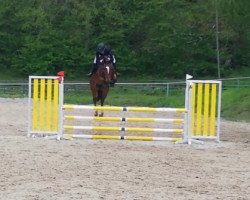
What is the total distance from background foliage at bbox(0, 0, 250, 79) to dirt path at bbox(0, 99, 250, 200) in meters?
33.8

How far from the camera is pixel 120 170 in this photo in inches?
437

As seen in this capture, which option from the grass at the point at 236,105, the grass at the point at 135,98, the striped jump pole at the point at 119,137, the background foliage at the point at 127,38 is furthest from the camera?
the background foliage at the point at 127,38

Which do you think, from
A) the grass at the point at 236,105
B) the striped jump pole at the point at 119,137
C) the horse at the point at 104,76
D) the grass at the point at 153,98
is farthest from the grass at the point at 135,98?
the striped jump pole at the point at 119,137

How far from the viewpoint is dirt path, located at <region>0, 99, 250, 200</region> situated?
9.25m

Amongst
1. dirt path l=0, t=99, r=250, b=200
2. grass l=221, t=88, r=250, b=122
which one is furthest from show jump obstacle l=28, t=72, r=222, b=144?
grass l=221, t=88, r=250, b=122

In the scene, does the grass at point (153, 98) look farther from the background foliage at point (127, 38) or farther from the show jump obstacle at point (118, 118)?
the background foliage at point (127, 38)

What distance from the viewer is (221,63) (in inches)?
1997

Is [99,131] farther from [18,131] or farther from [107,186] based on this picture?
[107,186]

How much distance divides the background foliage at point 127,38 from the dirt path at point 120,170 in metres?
33.8

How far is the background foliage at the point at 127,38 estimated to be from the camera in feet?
162

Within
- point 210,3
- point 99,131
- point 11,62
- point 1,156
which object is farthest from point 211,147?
point 11,62

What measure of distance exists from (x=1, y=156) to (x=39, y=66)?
3781 centimetres

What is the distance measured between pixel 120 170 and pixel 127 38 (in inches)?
1607

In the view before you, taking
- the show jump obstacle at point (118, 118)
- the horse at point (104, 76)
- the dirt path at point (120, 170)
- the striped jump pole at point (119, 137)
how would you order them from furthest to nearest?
the horse at point (104, 76)
the striped jump pole at point (119, 137)
the show jump obstacle at point (118, 118)
the dirt path at point (120, 170)
